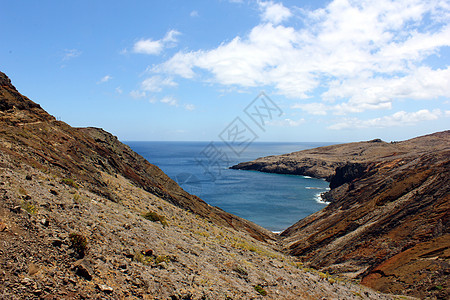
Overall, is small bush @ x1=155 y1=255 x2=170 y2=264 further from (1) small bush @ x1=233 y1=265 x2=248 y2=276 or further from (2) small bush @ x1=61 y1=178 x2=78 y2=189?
(2) small bush @ x1=61 y1=178 x2=78 y2=189

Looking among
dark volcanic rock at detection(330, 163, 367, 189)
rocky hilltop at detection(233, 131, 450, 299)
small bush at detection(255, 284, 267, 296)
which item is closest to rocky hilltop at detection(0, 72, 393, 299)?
small bush at detection(255, 284, 267, 296)

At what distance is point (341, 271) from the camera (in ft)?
91.7

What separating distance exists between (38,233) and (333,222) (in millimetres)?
41366

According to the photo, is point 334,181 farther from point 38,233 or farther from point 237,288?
point 38,233

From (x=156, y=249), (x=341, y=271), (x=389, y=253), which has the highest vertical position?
(x=156, y=249)

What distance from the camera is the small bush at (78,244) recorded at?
31.2ft

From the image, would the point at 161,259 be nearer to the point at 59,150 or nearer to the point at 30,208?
the point at 30,208

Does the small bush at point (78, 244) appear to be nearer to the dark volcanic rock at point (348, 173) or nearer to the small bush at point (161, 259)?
the small bush at point (161, 259)

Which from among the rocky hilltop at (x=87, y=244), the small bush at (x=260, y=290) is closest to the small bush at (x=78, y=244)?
the rocky hilltop at (x=87, y=244)

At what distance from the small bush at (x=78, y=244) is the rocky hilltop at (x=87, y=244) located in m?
0.03

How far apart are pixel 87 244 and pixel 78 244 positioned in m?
0.56

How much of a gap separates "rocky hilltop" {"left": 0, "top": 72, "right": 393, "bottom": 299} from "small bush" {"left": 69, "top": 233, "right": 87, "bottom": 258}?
3 cm

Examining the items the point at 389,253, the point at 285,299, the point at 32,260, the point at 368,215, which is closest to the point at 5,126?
the point at 32,260

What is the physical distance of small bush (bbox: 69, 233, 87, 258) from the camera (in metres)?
9.52
